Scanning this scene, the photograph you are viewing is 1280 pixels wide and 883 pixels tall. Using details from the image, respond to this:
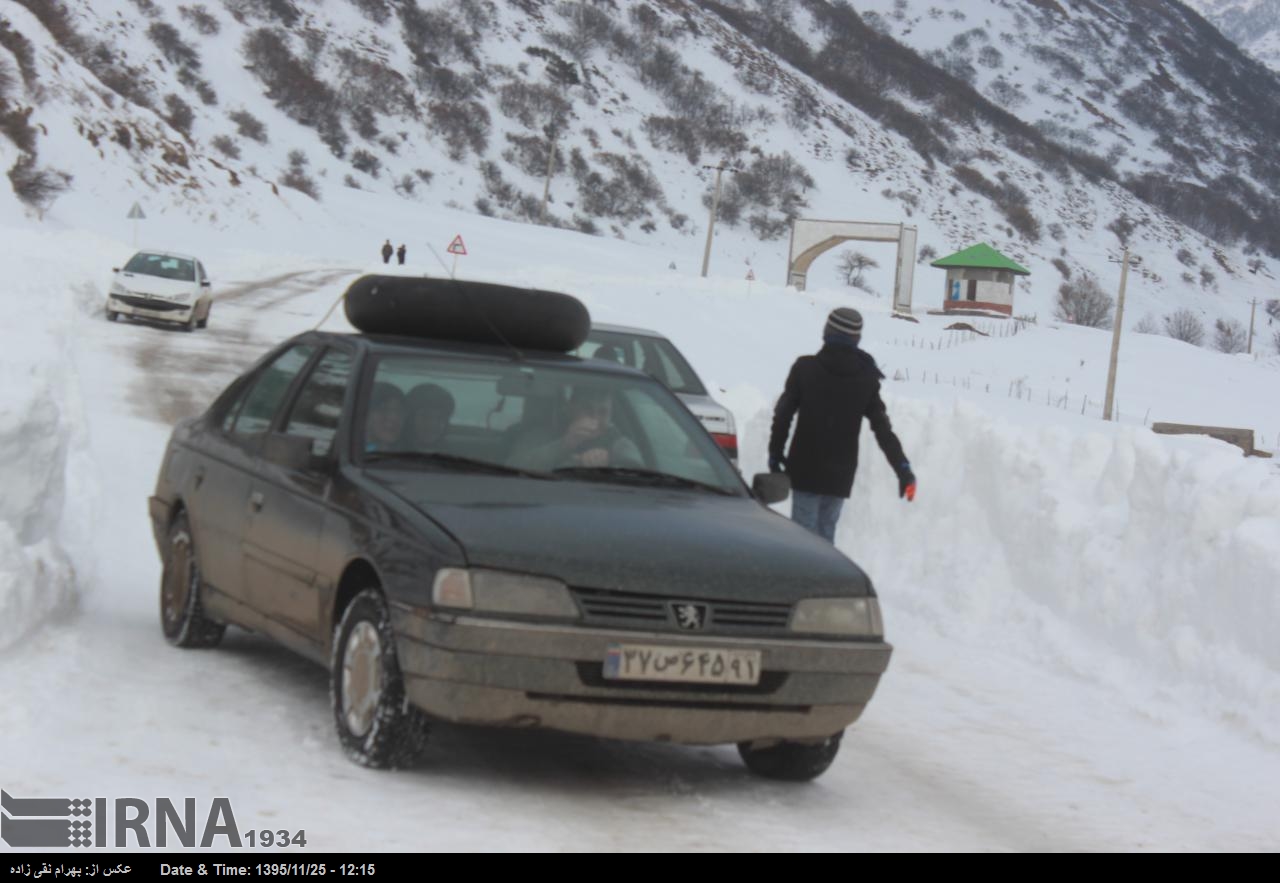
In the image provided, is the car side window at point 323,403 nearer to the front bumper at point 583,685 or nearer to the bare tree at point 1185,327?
the front bumper at point 583,685

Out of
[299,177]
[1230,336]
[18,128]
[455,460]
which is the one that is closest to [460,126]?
[299,177]

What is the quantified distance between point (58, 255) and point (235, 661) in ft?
92.3

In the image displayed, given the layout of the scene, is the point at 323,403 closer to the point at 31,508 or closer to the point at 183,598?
the point at 183,598

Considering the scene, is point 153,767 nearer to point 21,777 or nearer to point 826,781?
point 21,777

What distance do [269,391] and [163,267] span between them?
2169cm

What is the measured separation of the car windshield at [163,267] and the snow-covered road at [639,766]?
19.3 m

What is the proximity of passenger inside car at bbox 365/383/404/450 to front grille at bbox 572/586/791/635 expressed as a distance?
120 cm

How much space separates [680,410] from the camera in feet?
22.5

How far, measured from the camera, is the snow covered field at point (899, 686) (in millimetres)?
5352

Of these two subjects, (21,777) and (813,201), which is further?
(813,201)

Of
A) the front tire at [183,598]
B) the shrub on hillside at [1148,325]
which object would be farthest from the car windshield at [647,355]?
the shrub on hillside at [1148,325]

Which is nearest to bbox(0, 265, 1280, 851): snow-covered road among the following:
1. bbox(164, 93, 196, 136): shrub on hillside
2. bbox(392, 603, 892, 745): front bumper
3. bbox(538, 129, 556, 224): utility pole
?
bbox(392, 603, 892, 745): front bumper

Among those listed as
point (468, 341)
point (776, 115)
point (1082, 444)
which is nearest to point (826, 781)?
point (468, 341)

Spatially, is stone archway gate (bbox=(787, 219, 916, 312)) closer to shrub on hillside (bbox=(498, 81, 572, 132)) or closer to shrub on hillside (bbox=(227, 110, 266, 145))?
shrub on hillside (bbox=(227, 110, 266, 145))
